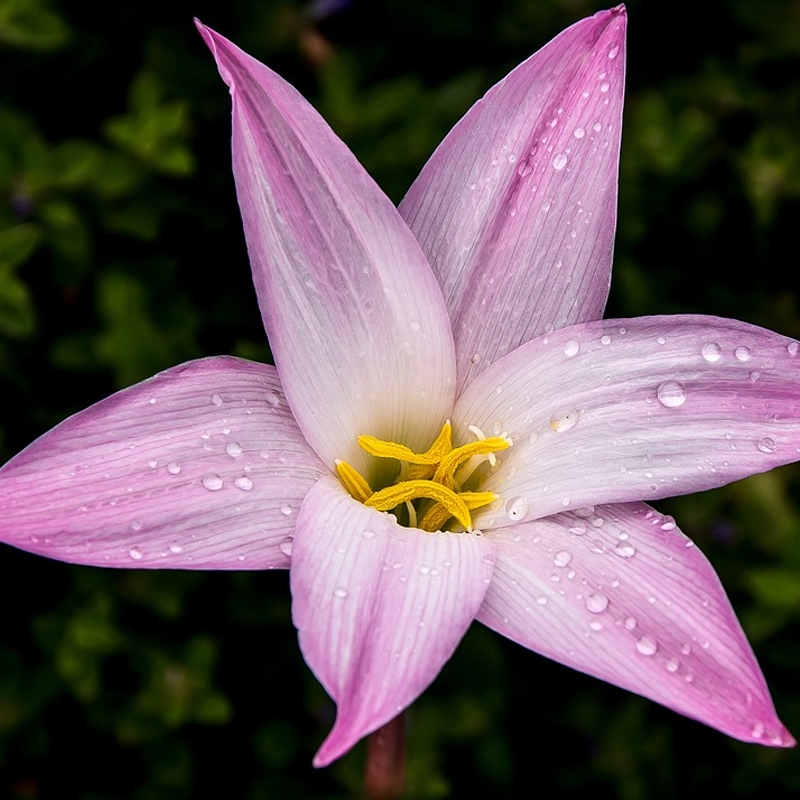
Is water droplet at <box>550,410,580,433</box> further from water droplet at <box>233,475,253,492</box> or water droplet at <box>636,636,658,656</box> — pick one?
water droplet at <box>233,475,253,492</box>

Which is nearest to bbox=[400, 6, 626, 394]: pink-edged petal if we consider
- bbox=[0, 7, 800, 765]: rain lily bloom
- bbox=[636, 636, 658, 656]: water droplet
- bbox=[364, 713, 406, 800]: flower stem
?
bbox=[0, 7, 800, 765]: rain lily bloom

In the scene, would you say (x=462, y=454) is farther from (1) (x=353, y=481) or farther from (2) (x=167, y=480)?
(2) (x=167, y=480)

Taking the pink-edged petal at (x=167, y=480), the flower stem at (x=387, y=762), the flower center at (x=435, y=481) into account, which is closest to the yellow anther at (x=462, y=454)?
the flower center at (x=435, y=481)

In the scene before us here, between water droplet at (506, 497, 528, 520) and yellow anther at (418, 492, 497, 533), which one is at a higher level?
water droplet at (506, 497, 528, 520)

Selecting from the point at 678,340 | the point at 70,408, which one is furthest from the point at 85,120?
the point at 678,340

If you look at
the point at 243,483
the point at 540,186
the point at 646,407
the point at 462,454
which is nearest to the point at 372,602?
the point at 243,483

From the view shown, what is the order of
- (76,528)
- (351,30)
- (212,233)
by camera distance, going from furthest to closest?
(351,30) → (212,233) → (76,528)

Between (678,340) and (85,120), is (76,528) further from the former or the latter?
(85,120)
